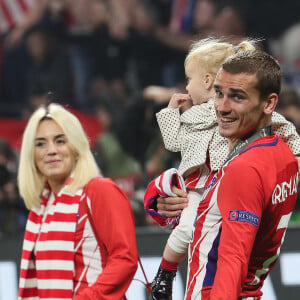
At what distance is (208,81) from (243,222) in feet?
2.84

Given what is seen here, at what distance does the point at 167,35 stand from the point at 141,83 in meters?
0.65

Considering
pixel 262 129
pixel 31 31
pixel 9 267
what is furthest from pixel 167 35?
pixel 262 129

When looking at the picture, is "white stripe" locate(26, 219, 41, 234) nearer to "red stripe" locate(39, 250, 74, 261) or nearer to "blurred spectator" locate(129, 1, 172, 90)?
"red stripe" locate(39, 250, 74, 261)

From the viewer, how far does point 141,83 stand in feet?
28.1

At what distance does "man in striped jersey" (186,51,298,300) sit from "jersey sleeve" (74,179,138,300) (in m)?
0.82

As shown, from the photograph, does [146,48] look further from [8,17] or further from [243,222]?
[243,222]

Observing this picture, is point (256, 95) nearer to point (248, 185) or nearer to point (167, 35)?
point (248, 185)

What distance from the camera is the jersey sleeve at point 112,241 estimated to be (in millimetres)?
3670

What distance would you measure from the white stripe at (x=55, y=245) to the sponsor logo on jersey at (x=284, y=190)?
Result: 1.32 metres

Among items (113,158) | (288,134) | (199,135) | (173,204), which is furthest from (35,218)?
(113,158)

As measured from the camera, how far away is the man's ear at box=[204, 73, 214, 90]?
10.9ft

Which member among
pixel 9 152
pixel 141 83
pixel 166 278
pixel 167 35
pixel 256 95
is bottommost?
pixel 166 278

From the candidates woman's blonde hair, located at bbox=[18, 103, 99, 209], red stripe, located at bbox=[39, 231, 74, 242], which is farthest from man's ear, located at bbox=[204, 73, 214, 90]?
red stripe, located at bbox=[39, 231, 74, 242]

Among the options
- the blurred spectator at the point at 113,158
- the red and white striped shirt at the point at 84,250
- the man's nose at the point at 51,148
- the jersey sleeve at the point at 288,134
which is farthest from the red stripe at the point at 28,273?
the blurred spectator at the point at 113,158
